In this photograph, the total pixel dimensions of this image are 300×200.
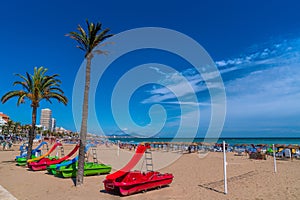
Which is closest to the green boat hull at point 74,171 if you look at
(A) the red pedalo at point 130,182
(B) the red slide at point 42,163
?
Result: (B) the red slide at point 42,163

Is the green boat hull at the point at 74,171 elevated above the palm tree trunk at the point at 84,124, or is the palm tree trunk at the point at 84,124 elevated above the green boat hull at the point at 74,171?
the palm tree trunk at the point at 84,124

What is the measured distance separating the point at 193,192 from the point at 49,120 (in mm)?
212250

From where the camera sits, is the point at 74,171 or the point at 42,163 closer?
the point at 74,171

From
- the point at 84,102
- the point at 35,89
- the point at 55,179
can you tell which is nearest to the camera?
the point at 84,102

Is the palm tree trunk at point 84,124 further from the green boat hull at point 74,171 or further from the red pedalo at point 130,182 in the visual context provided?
the green boat hull at point 74,171

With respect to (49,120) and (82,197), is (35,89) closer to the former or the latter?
(82,197)

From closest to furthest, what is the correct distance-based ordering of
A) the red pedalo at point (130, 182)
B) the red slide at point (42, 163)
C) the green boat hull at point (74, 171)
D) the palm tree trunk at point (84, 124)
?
the red pedalo at point (130, 182) → the palm tree trunk at point (84, 124) → the green boat hull at point (74, 171) → the red slide at point (42, 163)

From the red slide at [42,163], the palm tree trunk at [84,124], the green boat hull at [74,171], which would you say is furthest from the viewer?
the red slide at [42,163]

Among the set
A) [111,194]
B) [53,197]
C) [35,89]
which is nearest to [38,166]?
[35,89]

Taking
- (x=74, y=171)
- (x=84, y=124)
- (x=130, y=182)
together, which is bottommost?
(x=74, y=171)

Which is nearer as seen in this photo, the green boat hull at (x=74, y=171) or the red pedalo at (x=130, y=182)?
the red pedalo at (x=130, y=182)

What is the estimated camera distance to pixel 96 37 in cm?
1080

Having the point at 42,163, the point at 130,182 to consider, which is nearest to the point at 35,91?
the point at 42,163

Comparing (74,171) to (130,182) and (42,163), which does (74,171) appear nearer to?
(42,163)
